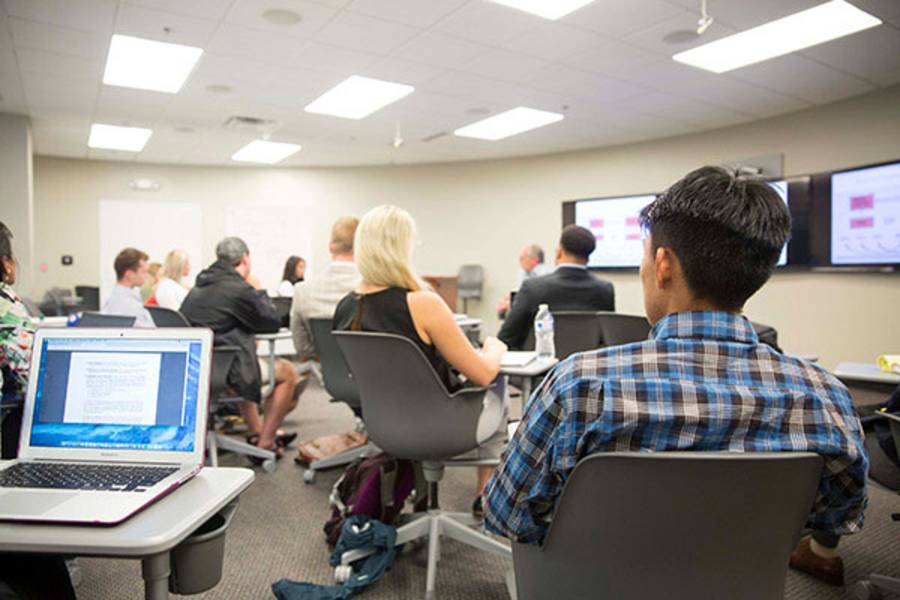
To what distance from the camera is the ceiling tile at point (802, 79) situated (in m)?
4.46

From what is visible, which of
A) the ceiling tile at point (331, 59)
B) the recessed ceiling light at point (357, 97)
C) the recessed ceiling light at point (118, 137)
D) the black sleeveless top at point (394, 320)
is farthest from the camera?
the recessed ceiling light at point (118, 137)

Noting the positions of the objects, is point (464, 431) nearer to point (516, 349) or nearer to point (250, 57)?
point (516, 349)

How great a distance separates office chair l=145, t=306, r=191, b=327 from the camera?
3.06m

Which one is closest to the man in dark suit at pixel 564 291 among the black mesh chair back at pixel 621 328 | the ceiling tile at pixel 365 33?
the black mesh chair back at pixel 621 328

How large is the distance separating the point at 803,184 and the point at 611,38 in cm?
278

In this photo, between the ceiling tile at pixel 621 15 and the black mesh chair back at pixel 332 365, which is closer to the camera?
the black mesh chair back at pixel 332 365

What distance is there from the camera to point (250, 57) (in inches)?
169

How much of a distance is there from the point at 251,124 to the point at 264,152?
5.09 feet

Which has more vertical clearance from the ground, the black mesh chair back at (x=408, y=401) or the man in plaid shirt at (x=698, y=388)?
the man in plaid shirt at (x=698, y=388)

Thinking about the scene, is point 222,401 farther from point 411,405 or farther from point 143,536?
point 143,536

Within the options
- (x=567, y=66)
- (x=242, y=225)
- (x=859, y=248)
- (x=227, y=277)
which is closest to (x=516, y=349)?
(x=227, y=277)

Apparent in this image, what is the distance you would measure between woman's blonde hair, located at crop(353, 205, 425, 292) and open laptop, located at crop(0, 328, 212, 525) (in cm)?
89

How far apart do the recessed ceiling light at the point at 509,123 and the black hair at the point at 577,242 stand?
2.82 metres

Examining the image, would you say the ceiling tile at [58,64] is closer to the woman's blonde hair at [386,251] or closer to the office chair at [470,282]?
the woman's blonde hair at [386,251]
